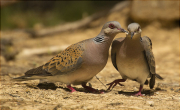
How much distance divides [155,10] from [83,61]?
6.49 meters

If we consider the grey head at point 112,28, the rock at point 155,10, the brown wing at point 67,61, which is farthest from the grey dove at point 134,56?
the rock at point 155,10

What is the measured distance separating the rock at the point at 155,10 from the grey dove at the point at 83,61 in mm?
6106

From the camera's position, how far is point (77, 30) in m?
11.5

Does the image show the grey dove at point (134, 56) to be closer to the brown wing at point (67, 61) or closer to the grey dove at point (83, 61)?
the grey dove at point (83, 61)

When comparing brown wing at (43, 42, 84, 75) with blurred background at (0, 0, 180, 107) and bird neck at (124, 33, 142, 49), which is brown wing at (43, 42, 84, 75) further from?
blurred background at (0, 0, 180, 107)

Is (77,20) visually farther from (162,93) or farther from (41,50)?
(162,93)

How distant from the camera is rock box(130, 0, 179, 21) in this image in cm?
912

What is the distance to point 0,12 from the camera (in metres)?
12.6

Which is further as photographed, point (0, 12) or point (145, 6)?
point (0, 12)

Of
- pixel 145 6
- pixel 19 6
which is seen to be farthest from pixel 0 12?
pixel 145 6

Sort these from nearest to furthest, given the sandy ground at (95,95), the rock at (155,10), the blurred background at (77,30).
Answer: the sandy ground at (95,95) → the blurred background at (77,30) → the rock at (155,10)

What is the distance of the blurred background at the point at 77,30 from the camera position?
6595 millimetres

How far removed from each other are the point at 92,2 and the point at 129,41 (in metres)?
11.0

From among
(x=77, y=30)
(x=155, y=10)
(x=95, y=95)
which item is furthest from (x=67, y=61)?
(x=77, y=30)
